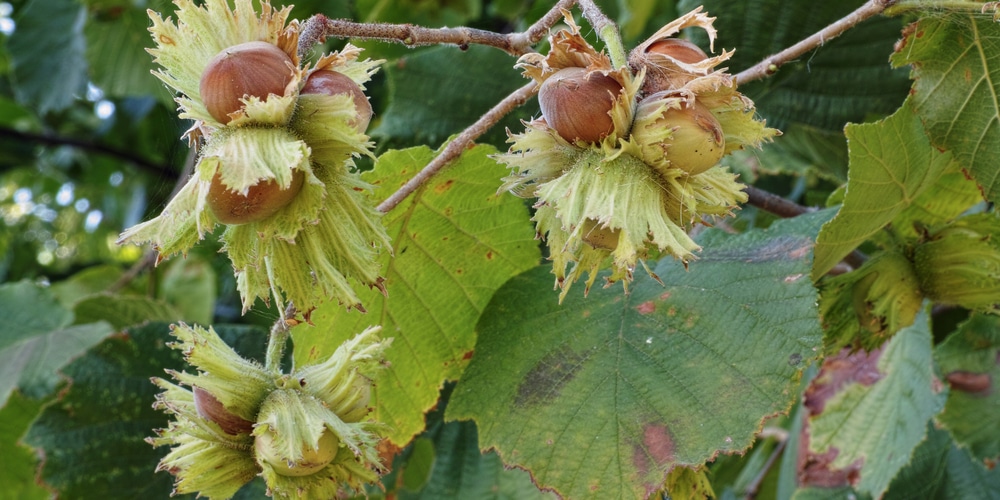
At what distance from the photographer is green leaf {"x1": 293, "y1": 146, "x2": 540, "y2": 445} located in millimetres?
1540

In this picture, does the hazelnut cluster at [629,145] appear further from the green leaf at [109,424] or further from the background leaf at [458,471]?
the green leaf at [109,424]

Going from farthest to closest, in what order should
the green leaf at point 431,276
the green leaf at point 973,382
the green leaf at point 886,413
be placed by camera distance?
the green leaf at point 973,382 < the green leaf at point 886,413 < the green leaf at point 431,276

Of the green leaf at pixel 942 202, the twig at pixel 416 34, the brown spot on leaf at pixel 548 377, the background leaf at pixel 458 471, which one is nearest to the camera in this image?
the twig at pixel 416 34

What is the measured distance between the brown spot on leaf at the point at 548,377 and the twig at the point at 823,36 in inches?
20.3

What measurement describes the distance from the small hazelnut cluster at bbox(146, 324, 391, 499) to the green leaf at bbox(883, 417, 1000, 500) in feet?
5.59

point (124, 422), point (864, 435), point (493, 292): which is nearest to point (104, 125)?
point (124, 422)

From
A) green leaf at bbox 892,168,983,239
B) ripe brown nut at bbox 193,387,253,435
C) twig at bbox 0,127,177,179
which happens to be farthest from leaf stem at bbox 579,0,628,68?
twig at bbox 0,127,177,179

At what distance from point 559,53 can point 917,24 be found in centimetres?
74

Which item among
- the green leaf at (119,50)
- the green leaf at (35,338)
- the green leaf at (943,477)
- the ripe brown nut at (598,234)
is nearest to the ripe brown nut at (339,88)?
the ripe brown nut at (598,234)

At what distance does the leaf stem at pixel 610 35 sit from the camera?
1088 mm

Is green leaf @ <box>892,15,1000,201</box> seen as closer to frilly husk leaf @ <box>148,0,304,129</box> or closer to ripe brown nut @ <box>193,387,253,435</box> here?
frilly husk leaf @ <box>148,0,304,129</box>

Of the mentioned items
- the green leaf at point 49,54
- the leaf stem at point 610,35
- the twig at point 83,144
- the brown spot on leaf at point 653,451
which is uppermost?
the leaf stem at point 610,35

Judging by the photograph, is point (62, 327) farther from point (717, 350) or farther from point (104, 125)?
point (104, 125)

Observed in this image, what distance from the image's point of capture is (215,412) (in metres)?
1.20
